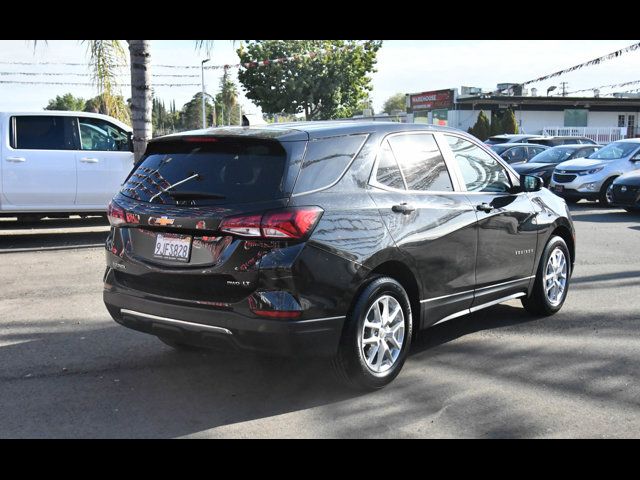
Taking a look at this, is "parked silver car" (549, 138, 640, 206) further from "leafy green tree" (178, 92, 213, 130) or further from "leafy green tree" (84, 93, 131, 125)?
"leafy green tree" (178, 92, 213, 130)

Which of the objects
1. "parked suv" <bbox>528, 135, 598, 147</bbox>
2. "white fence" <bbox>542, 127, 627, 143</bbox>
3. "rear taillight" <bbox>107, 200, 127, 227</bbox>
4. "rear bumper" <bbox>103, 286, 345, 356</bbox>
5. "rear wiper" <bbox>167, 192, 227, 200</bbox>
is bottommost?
"rear bumper" <bbox>103, 286, 345, 356</bbox>

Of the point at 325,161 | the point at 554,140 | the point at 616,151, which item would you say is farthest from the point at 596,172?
the point at 325,161

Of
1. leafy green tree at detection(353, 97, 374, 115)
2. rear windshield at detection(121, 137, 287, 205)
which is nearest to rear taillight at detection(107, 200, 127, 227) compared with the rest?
rear windshield at detection(121, 137, 287, 205)

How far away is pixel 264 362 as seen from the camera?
207 inches

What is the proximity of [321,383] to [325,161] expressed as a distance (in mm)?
1551

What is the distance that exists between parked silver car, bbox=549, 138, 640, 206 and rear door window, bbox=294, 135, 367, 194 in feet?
44.1

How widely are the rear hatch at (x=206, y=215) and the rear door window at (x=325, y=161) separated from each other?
0.24 feet

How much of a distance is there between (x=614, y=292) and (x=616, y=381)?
312cm

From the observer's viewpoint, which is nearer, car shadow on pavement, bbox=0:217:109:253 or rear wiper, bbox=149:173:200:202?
rear wiper, bbox=149:173:200:202

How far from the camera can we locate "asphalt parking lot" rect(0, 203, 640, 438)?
13.4 ft

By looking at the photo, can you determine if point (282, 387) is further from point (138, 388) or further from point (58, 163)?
point (58, 163)

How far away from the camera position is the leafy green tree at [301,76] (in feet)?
151
